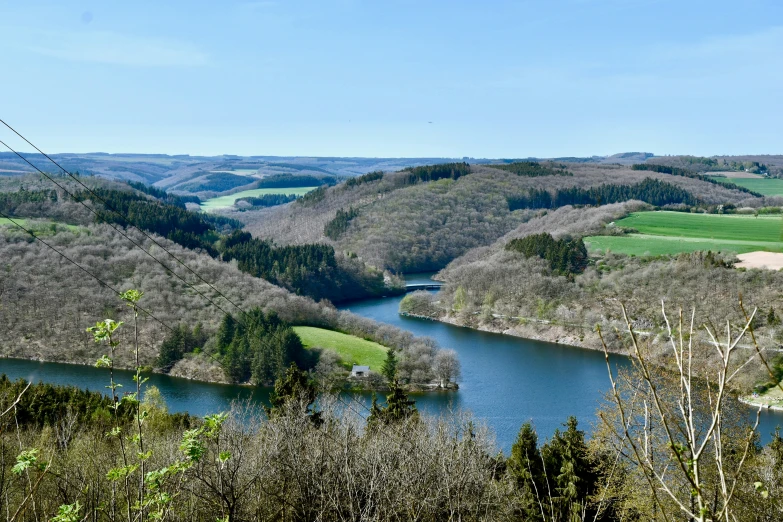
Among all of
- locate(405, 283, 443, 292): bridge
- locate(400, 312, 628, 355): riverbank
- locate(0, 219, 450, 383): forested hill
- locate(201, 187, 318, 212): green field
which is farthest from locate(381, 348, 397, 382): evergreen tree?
locate(201, 187, 318, 212): green field

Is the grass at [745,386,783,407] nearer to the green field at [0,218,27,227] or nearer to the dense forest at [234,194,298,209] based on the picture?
the green field at [0,218,27,227]

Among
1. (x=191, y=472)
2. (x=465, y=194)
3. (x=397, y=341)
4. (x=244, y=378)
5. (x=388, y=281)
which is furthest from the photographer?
(x=465, y=194)

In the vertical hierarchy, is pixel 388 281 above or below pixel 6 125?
below

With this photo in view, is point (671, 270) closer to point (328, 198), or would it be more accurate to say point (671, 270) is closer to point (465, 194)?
point (465, 194)

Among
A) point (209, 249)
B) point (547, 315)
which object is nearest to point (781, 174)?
point (547, 315)

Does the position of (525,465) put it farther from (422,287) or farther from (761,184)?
(761,184)

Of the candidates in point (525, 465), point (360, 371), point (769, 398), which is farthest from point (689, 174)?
point (525, 465)
